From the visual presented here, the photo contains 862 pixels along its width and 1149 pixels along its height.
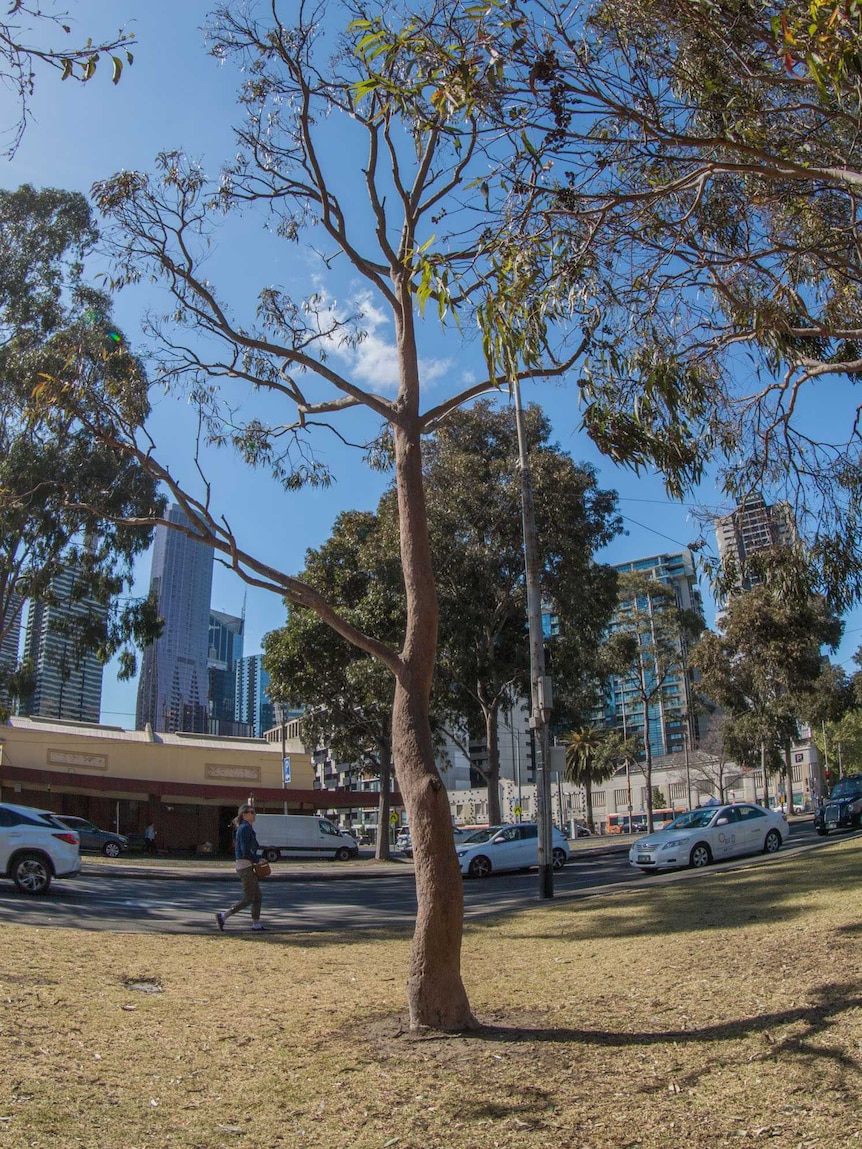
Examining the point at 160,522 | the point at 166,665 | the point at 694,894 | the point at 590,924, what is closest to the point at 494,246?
the point at 160,522

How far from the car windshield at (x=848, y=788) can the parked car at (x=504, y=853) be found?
31.2ft

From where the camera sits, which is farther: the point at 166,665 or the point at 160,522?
the point at 166,665

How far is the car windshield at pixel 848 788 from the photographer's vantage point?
89.9 ft

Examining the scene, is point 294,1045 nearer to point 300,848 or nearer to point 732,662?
point 300,848

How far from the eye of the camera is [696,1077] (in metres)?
4.47

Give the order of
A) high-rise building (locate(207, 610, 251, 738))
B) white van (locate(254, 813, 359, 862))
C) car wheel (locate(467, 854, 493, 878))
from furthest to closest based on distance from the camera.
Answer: high-rise building (locate(207, 610, 251, 738)) < white van (locate(254, 813, 359, 862)) < car wheel (locate(467, 854, 493, 878))

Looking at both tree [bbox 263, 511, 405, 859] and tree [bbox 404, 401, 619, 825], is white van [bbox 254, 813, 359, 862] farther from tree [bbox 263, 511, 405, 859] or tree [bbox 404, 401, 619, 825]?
tree [bbox 404, 401, 619, 825]

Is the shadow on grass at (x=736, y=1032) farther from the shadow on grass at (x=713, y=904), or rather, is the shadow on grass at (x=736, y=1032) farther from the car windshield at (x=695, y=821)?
the car windshield at (x=695, y=821)

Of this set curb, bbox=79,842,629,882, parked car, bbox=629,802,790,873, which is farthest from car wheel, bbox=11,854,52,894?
parked car, bbox=629,802,790,873

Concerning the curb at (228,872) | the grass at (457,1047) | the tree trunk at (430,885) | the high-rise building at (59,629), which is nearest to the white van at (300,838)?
the curb at (228,872)

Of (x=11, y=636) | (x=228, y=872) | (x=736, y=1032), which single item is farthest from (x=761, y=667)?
(x=736, y=1032)

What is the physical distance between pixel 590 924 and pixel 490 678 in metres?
15.9

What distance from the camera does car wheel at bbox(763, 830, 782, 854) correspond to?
19781mm

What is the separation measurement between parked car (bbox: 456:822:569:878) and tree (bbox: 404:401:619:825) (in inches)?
134
